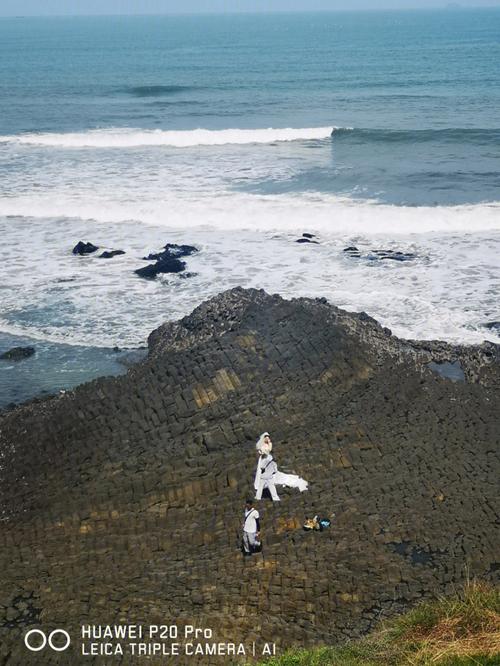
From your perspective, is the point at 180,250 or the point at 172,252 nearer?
the point at 172,252

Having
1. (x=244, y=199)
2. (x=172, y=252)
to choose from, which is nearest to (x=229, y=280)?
(x=172, y=252)

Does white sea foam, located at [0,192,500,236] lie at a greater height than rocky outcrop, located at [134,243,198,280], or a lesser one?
lesser

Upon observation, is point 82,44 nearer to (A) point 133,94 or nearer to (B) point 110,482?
(A) point 133,94

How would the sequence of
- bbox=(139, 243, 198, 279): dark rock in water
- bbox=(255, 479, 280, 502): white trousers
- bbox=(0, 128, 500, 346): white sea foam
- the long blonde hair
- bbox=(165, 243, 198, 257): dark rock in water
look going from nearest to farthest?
bbox=(255, 479, 280, 502): white trousers → the long blonde hair → bbox=(0, 128, 500, 346): white sea foam → bbox=(139, 243, 198, 279): dark rock in water → bbox=(165, 243, 198, 257): dark rock in water

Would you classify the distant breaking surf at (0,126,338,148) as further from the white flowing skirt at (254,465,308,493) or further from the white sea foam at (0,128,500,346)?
the white flowing skirt at (254,465,308,493)

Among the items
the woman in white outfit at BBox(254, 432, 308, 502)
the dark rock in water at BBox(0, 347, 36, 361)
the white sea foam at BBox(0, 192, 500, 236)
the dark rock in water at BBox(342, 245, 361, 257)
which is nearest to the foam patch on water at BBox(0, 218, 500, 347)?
the dark rock in water at BBox(342, 245, 361, 257)

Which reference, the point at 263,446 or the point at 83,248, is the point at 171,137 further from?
the point at 263,446
